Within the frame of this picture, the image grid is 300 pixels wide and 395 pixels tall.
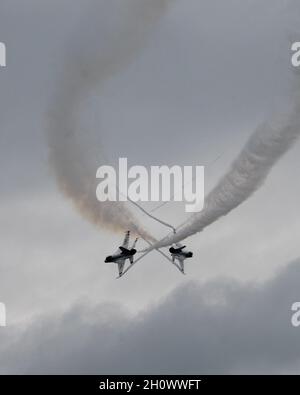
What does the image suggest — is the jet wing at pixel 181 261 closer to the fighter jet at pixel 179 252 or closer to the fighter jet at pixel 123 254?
the fighter jet at pixel 179 252

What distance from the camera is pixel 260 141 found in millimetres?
77125

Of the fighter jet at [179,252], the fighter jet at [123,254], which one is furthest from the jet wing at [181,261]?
the fighter jet at [123,254]

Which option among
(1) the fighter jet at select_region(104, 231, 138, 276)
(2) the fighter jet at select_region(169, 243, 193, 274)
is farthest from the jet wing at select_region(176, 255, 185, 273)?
(1) the fighter jet at select_region(104, 231, 138, 276)

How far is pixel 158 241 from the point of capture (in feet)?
306

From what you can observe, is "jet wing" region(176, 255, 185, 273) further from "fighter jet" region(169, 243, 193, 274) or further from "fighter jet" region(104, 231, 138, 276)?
"fighter jet" region(104, 231, 138, 276)

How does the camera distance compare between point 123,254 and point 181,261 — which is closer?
point 123,254
